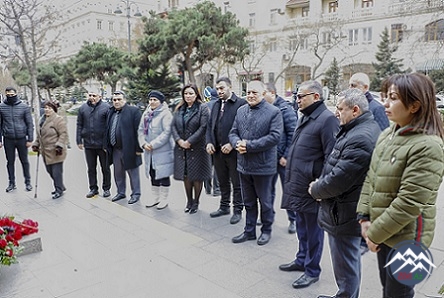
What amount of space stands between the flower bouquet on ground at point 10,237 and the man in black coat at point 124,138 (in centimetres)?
188

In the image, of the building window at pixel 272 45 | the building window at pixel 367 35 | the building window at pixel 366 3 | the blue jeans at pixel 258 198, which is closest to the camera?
the blue jeans at pixel 258 198

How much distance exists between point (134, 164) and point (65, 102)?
23.6m

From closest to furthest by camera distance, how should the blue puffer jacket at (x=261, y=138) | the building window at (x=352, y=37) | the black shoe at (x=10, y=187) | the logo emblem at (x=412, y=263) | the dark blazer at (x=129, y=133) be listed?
1. the logo emblem at (x=412, y=263)
2. the blue puffer jacket at (x=261, y=138)
3. the dark blazer at (x=129, y=133)
4. the black shoe at (x=10, y=187)
5. the building window at (x=352, y=37)

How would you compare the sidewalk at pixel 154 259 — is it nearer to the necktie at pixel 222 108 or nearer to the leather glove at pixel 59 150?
the leather glove at pixel 59 150

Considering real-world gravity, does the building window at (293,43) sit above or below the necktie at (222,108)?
above

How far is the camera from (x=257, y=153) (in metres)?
3.73

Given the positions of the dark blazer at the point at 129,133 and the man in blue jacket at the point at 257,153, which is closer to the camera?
the man in blue jacket at the point at 257,153

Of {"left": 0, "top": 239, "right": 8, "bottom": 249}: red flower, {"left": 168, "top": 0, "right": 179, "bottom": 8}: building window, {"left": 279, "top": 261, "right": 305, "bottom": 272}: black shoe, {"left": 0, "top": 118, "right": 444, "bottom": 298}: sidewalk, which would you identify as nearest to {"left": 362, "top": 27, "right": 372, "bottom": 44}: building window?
{"left": 168, "top": 0, "right": 179, "bottom": 8}: building window

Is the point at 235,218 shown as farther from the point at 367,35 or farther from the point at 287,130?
the point at 367,35

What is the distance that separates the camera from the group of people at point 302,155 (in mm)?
1808

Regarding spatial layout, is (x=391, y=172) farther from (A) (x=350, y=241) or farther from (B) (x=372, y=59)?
(B) (x=372, y=59)

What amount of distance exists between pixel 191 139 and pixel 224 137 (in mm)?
453

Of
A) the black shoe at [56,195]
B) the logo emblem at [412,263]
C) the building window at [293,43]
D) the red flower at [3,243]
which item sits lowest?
the black shoe at [56,195]

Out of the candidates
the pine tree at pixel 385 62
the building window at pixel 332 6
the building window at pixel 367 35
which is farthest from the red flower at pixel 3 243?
the pine tree at pixel 385 62
